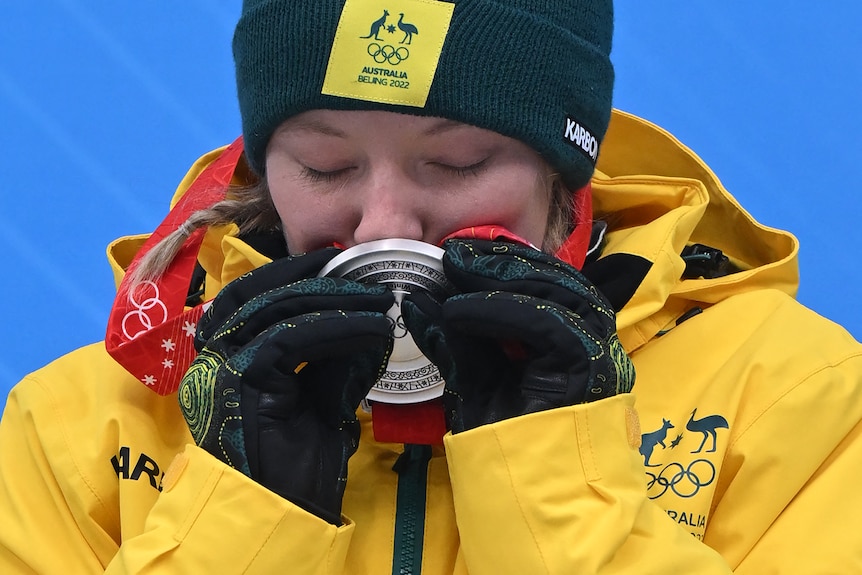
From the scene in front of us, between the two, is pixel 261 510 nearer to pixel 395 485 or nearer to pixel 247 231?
pixel 395 485

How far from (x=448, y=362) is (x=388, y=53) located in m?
0.42

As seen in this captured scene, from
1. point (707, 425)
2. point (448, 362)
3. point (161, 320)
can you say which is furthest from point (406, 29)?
point (707, 425)

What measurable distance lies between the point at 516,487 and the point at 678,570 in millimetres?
210

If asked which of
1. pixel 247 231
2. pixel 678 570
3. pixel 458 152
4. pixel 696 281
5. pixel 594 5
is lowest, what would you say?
pixel 678 570

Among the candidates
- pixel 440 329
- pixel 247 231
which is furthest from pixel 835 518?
pixel 247 231

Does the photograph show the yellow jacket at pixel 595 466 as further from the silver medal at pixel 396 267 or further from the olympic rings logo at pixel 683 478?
the silver medal at pixel 396 267

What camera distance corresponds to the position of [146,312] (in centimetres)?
157

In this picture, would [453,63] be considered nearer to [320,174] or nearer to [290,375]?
[320,174]

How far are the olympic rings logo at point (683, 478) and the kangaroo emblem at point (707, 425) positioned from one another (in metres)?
0.02

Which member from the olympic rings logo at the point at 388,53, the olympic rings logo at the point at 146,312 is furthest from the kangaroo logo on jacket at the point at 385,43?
the olympic rings logo at the point at 146,312

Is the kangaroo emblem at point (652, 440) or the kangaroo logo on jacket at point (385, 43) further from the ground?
the kangaroo logo on jacket at point (385, 43)

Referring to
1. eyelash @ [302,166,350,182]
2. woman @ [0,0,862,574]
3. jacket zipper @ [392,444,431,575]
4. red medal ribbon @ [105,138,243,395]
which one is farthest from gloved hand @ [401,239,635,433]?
red medal ribbon @ [105,138,243,395]

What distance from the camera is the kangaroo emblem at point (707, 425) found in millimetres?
1419

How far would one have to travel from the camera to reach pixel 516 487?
1.19m
